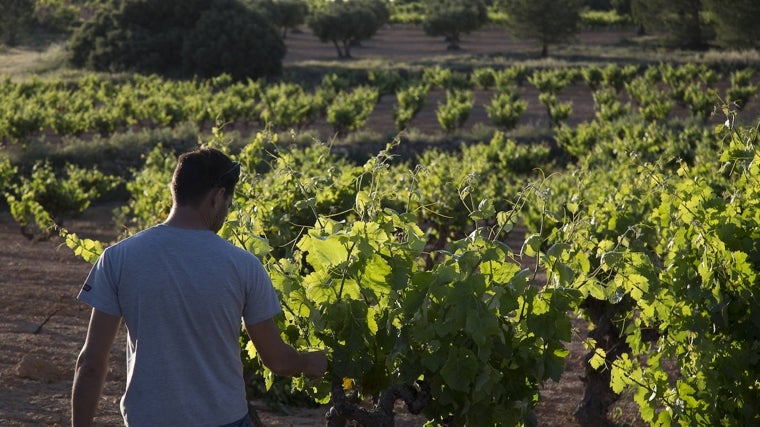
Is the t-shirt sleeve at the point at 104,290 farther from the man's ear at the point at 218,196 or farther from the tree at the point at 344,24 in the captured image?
the tree at the point at 344,24

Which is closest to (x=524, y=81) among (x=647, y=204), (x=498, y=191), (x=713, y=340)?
(x=498, y=191)

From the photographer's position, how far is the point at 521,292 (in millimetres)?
3898

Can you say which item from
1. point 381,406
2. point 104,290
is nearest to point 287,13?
point 381,406

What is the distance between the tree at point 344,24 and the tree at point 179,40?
27.7 feet

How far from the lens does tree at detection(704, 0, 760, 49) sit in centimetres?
4709

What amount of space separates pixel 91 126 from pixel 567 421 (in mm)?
21474

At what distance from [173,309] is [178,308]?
16 millimetres

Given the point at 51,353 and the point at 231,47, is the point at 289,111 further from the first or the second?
the point at 51,353

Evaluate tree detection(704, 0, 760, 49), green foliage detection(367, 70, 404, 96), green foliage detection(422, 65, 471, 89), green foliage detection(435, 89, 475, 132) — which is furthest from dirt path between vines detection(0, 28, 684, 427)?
tree detection(704, 0, 760, 49)

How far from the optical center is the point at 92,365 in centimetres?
314

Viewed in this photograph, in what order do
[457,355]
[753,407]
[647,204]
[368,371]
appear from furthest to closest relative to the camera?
[647,204] < [753,407] < [368,371] < [457,355]

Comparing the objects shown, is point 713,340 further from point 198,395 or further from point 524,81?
point 524,81

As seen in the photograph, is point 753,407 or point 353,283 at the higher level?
point 353,283

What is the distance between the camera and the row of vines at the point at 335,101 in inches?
1077
